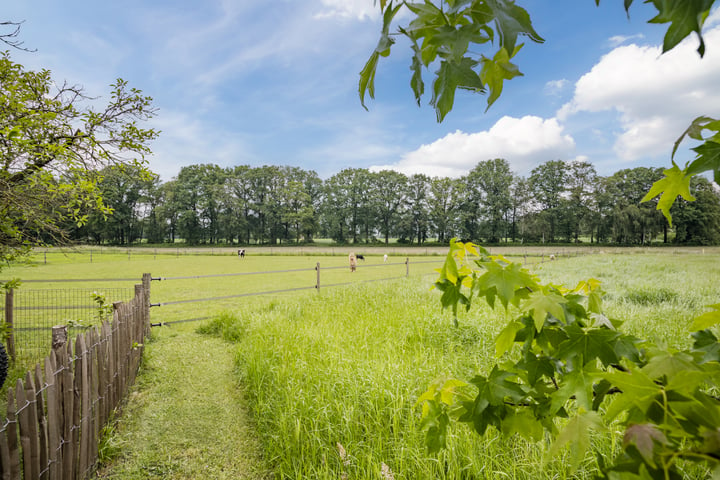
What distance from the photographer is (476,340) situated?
5.07 meters

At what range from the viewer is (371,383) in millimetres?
3453

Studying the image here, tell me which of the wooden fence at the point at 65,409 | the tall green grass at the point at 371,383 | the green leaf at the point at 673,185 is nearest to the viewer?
the green leaf at the point at 673,185

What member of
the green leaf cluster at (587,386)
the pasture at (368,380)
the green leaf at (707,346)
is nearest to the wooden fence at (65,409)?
the pasture at (368,380)

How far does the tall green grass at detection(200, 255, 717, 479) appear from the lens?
7.99 feet

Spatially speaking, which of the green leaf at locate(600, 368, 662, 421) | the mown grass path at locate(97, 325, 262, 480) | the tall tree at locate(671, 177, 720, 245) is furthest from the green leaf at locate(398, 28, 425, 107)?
the tall tree at locate(671, 177, 720, 245)

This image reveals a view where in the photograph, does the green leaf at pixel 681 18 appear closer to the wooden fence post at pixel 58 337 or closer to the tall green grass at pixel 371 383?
the tall green grass at pixel 371 383

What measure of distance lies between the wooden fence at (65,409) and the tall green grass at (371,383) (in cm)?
151

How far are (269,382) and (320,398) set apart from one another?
1.11m

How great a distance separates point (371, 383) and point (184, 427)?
2.21 m

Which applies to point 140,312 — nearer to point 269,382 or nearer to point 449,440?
point 269,382

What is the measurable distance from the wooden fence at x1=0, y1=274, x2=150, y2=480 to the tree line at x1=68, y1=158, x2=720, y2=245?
59761mm

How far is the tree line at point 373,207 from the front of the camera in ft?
184

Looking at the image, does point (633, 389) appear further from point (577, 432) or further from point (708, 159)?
point (708, 159)

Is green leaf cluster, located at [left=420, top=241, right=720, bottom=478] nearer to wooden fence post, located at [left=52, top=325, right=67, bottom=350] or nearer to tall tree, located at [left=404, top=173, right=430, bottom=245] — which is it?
wooden fence post, located at [left=52, top=325, right=67, bottom=350]
